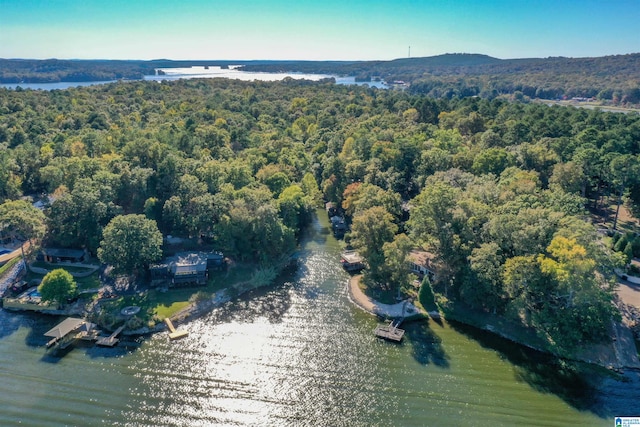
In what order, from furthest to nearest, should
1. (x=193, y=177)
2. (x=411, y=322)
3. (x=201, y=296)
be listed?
(x=193, y=177) → (x=201, y=296) → (x=411, y=322)

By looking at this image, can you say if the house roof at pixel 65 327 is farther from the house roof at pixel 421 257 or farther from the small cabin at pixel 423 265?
the house roof at pixel 421 257

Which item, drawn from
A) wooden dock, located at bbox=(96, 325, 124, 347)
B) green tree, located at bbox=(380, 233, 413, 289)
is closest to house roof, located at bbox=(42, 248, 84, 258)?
wooden dock, located at bbox=(96, 325, 124, 347)

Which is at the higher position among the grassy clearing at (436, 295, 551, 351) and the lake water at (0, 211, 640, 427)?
the grassy clearing at (436, 295, 551, 351)

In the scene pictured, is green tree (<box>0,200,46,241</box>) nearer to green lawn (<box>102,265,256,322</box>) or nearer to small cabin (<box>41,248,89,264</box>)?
small cabin (<box>41,248,89,264</box>)

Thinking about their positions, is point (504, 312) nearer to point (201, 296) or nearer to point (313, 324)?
point (313, 324)

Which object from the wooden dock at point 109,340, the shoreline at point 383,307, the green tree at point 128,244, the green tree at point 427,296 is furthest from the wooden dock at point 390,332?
the green tree at point 128,244

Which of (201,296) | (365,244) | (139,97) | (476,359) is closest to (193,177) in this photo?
(201,296)

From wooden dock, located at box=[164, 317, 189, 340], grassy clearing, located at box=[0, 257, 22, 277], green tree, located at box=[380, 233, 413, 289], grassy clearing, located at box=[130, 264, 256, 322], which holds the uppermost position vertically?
green tree, located at box=[380, 233, 413, 289]
